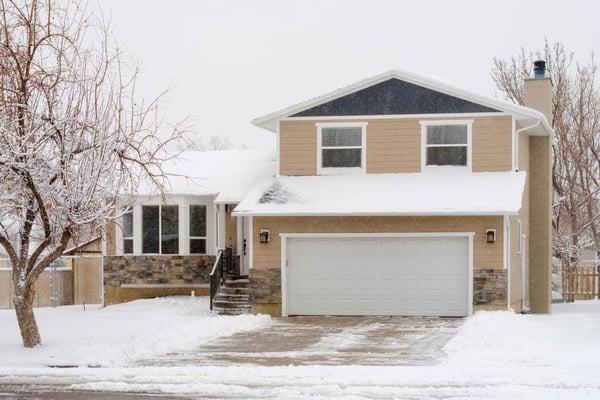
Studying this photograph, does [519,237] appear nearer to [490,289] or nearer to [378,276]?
[490,289]

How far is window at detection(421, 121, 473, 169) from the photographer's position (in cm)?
2264

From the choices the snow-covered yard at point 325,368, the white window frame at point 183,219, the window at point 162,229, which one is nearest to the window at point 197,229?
the white window frame at point 183,219

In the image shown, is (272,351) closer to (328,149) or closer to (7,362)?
→ (7,362)

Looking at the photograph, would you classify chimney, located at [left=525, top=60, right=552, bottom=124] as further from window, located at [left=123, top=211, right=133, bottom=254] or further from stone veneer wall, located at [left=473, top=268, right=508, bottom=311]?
window, located at [left=123, top=211, right=133, bottom=254]

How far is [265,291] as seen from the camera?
2255cm

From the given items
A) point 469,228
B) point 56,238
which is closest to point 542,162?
point 469,228

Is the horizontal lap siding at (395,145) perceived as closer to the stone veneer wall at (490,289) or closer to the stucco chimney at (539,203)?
the stone veneer wall at (490,289)

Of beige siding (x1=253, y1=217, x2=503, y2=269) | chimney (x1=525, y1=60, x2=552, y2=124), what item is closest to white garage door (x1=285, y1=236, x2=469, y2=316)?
beige siding (x1=253, y1=217, x2=503, y2=269)

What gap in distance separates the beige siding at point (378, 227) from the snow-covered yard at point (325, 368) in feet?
5.74

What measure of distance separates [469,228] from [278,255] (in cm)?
477

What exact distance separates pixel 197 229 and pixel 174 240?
75cm

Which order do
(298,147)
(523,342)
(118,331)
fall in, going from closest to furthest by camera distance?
(523,342) → (118,331) → (298,147)

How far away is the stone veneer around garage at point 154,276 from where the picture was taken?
86.6 feet

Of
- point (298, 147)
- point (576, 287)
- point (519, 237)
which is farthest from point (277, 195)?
point (576, 287)
